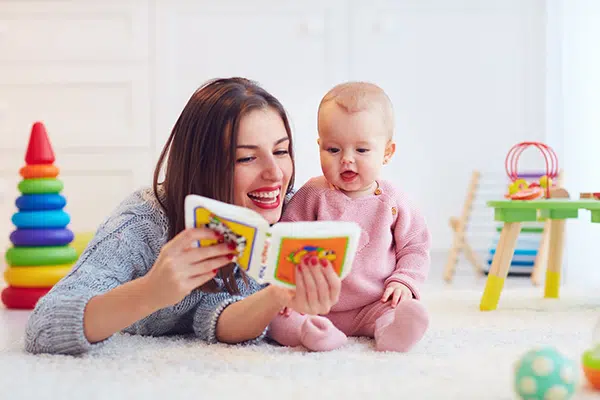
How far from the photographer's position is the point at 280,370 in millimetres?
1142

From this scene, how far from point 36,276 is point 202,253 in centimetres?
137

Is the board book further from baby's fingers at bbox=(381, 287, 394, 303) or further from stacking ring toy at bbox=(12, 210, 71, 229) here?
stacking ring toy at bbox=(12, 210, 71, 229)

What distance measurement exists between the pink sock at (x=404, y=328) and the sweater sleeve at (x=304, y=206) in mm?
268

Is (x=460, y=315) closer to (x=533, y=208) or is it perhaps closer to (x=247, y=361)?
(x=533, y=208)

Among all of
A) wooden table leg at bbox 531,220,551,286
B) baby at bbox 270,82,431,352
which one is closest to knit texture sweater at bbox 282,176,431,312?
baby at bbox 270,82,431,352

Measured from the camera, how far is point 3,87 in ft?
10.7

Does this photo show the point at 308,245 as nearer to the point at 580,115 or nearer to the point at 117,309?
the point at 117,309

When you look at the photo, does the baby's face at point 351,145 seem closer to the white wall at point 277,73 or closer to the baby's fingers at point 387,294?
the baby's fingers at point 387,294

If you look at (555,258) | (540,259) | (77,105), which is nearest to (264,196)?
(555,258)

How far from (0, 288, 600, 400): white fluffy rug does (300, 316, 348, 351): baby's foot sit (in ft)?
0.07

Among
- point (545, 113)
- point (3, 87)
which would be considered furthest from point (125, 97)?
point (545, 113)

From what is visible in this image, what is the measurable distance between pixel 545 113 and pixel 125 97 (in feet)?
5.54

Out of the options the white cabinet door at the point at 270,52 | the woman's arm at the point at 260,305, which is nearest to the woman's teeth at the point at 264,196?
the woman's arm at the point at 260,305

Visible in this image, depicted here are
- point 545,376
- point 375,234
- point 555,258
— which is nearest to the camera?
point 545,376
